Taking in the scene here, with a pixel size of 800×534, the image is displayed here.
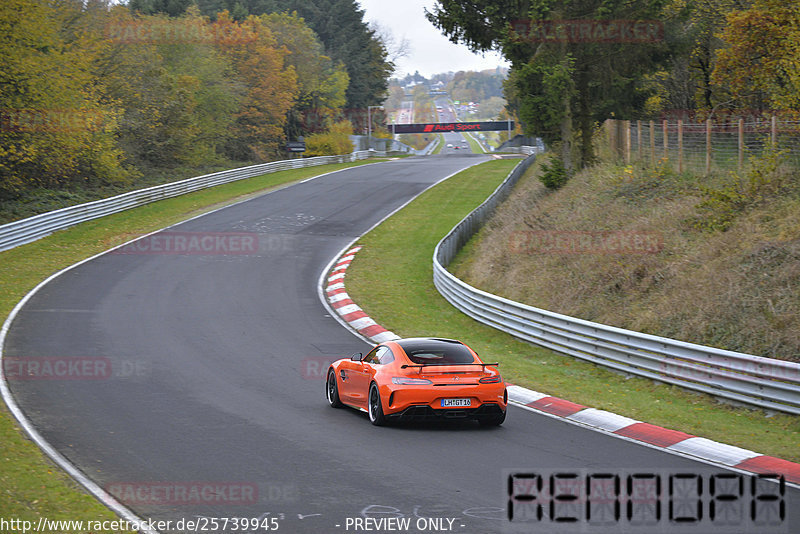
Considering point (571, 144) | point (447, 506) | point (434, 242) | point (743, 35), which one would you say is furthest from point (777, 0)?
point (447, 506)

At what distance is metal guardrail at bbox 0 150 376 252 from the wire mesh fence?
Result: 22250 millimetres

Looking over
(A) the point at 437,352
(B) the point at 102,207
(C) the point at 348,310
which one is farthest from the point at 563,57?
(A) the point at 437,352

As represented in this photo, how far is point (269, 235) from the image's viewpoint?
3378 centimetres

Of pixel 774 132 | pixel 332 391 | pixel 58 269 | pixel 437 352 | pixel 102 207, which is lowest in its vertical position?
pixel 332 391

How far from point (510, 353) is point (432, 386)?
6.81 m

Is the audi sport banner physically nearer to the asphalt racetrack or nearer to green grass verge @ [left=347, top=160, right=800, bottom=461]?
green grass verge @ [left=347, top=160, right=800, bottom=461]

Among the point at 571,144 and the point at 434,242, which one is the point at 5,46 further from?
the point at 571,144

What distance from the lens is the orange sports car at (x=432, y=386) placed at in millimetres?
10984

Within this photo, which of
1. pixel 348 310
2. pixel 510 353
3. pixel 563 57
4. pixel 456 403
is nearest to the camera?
pixel 456 403

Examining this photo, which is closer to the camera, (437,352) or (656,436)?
(656,436)

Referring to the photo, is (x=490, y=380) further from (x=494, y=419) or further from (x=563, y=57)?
(x=563, y=57)

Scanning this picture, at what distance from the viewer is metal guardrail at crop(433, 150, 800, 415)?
12.0 m

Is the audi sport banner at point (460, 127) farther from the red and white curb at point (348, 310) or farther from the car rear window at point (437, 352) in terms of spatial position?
the car rear window at point (437, 352)

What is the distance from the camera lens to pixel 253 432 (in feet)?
35.5
